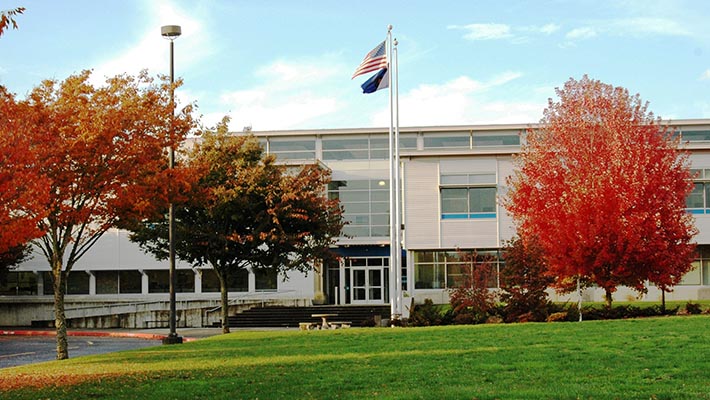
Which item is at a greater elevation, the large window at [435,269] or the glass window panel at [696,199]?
the glass window panel at [696,199]

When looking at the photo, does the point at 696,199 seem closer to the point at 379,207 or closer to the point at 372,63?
the point at 379,207

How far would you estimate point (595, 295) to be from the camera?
4525 cm

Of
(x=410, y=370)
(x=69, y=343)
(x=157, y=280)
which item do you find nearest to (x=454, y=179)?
(x=157, y=280)

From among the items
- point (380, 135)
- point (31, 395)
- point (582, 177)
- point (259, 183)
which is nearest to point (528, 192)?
point (582, 177)

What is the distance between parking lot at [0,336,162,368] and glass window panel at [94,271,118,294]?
561 inches

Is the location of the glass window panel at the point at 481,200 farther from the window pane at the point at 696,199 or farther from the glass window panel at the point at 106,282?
the glass window panel at the point at 106,282

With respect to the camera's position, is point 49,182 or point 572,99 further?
point 572,99

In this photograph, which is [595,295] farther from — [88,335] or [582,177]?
[88,335]

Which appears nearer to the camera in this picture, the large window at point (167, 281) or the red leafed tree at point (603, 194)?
the red leafed tree at point (603, 194)

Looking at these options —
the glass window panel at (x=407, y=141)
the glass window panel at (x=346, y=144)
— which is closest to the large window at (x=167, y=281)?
the glass window panel at (x=346, y=144)

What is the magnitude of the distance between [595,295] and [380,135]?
58.6 ft

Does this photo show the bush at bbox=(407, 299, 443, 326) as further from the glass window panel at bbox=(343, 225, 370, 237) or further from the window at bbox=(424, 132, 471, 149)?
the window at bbox=(424, 132, 471, 149)

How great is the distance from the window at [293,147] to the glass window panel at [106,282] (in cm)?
1244

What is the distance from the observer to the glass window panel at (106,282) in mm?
52938
